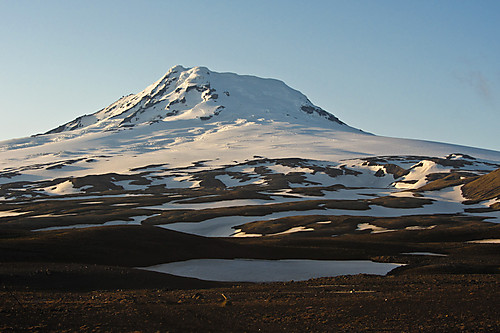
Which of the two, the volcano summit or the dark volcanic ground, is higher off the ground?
the dark volcanic ground

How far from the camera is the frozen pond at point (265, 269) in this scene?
1533 inches

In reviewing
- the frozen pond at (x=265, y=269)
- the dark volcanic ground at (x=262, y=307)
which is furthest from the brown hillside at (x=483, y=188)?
the dark volcanic ground at (x=262, y=307)

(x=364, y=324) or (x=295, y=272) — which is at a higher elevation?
(x=364, y=324)

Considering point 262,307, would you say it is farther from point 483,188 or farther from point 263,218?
point 483,188

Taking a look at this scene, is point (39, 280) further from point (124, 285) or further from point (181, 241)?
point (181, 241)

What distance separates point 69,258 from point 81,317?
21.7 m

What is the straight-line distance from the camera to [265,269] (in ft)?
135

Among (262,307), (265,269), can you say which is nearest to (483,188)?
(265,269)

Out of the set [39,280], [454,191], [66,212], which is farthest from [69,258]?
[454,191]

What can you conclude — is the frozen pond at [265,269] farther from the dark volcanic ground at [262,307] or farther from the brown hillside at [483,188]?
the brown hillside at [483,188]

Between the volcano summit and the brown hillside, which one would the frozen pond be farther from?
the brown hillside

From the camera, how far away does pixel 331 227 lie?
79.4 meters

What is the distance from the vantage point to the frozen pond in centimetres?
3894

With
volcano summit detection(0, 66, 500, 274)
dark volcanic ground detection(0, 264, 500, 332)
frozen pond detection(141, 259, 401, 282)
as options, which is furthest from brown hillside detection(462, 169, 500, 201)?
dark volcanic ground detection(0, 264, 500, 332)
